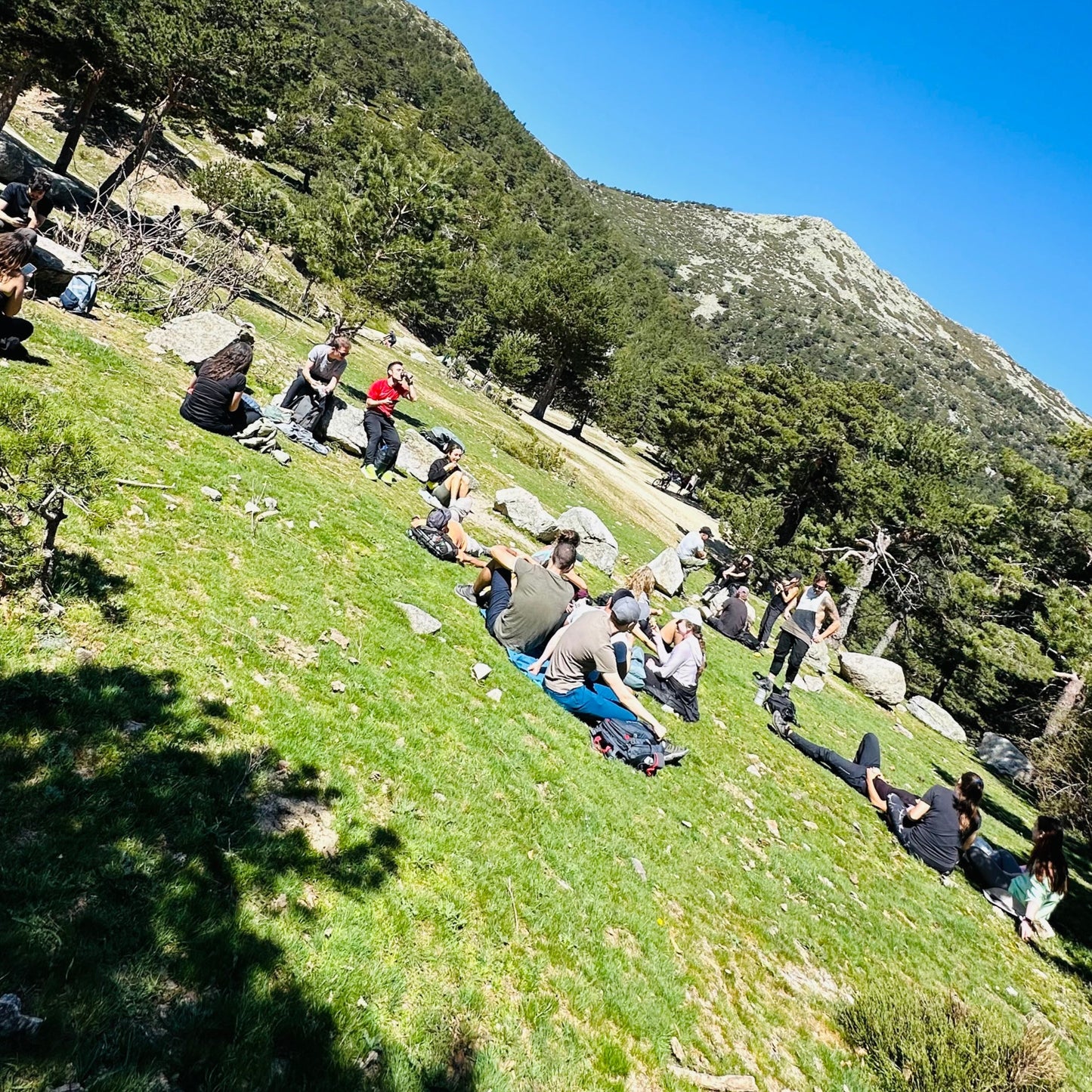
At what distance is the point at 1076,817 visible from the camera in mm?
13156

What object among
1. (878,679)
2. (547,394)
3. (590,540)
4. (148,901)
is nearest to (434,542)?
(590,540)

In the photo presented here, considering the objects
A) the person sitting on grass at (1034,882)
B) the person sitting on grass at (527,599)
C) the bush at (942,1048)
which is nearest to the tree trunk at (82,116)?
the person sitting on grass at (527,599)

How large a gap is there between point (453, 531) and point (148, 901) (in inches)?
328

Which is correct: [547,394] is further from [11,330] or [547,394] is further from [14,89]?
[11,330]

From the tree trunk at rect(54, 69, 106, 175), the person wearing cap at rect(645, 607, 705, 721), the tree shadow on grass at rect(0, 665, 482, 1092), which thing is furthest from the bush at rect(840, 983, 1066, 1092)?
the tree trunk at rect(54, 69, 106, 175)

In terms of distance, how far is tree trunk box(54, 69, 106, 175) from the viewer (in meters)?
24.9

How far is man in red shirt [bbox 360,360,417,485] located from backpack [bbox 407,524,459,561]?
2633 millimetres

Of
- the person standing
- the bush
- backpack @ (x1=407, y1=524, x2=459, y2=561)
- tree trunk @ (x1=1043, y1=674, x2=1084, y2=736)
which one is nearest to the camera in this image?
the bush

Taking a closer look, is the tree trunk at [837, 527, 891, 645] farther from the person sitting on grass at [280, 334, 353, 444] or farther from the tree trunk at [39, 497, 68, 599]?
the tree trunk at [39, 497, 68, 599]

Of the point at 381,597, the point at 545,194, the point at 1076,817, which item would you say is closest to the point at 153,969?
the point at 381,597

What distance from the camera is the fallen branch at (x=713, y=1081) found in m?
4.07

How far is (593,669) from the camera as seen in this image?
812 cm

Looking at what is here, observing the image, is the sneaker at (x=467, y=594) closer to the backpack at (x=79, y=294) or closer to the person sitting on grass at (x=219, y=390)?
the person sitting on grass at (x=219, y=390)

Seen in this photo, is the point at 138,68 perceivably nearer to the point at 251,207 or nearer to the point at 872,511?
the point at 251,207
